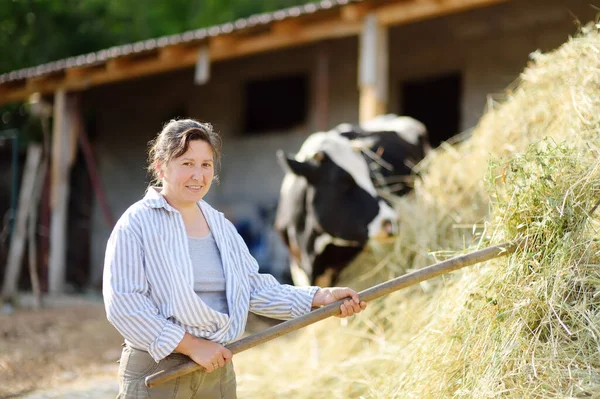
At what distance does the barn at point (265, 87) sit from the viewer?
6.96m

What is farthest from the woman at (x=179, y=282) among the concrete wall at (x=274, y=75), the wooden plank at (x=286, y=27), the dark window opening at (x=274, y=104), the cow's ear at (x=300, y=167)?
the dark window opening at (x=274, y=104)

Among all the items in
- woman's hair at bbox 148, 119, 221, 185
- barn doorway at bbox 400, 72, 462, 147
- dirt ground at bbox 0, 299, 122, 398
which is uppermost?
barn doorway at bbox 400, 72, 462, 147

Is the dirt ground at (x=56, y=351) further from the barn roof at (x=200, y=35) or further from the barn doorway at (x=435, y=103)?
the barn doorway at (x=435, y=103)

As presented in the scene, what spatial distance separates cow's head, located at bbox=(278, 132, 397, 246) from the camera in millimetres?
4840

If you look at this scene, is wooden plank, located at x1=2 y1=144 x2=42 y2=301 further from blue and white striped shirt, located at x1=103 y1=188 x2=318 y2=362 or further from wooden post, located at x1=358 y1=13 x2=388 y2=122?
blue and white striped shirt, located at x1=103 y1=188 x2=318 y2=362

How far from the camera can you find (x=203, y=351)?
2.14m

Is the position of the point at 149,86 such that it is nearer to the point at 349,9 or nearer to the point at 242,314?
the point at 349,9

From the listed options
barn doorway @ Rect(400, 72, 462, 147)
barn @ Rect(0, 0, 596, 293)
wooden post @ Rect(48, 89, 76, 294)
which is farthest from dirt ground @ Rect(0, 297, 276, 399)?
barn doorway @ Rect(400, 72, 462, 147)

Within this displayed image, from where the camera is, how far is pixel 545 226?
263cm

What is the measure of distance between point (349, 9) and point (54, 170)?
472 centimetres

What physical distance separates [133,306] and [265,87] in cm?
887

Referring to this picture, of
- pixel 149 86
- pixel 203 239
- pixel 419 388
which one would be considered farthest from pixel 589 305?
pixel 149 86

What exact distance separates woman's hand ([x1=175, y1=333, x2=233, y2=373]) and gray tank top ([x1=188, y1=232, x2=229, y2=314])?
0.16 metres

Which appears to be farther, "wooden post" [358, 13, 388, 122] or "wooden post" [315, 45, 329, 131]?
"wooden post" [315, 45, 329, 131]
